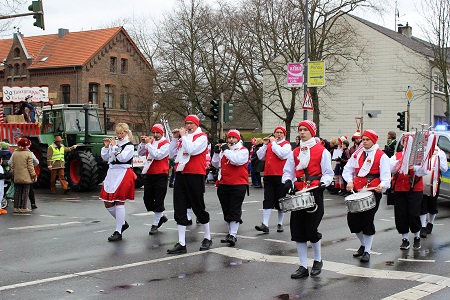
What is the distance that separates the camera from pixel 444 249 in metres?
10.2

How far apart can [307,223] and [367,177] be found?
4.58 feet

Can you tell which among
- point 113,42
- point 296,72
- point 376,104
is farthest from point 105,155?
point 113,42

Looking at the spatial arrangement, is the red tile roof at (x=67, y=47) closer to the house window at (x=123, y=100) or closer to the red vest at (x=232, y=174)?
the house window at (x=123, y=100)

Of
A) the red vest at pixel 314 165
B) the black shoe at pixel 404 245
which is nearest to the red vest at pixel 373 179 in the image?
the red vest at pixel 314 165

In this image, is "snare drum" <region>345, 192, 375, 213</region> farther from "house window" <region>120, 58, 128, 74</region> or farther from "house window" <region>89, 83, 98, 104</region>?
"house window" <region>120, 58, 128, 74</region>

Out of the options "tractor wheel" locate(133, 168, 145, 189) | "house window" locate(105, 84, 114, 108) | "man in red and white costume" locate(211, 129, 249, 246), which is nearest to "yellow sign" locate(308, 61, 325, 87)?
"tractor wheel" locate(133, 168, 145, 189)

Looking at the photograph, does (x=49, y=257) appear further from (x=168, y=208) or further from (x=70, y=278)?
(x=168, y=208)

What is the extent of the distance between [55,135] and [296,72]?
349 inches

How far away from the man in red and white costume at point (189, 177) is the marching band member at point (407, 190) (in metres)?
3.05

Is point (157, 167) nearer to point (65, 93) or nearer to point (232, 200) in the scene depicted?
point (232, 200)

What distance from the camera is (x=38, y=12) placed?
1995cm

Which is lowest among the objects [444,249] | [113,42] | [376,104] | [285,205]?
[444,249]

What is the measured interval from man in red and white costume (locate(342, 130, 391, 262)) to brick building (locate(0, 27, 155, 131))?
40.5 metres

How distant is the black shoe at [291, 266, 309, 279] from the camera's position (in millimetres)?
7863
